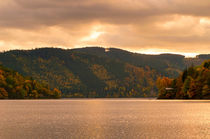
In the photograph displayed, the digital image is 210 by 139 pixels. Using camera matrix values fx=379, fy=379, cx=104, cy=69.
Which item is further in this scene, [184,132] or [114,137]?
[184,132]

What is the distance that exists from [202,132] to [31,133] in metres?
20.7

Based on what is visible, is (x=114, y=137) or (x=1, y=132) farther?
(x=1, y=132)

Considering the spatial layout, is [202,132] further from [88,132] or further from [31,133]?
[31,133]

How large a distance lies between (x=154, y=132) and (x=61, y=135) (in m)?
11.6

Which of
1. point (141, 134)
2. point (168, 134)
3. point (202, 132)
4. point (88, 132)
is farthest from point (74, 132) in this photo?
point (202, 132)

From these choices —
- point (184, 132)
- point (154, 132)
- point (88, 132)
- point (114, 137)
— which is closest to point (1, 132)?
point (88, 132)

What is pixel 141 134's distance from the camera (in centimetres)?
4469

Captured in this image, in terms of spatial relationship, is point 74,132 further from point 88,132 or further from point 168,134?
point 168,134

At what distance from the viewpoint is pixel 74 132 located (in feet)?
153

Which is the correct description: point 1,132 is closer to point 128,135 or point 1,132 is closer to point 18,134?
point 18,134

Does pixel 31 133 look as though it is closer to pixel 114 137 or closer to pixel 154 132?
pixel 114 137

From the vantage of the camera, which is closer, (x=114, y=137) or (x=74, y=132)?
(x=114, y=137)

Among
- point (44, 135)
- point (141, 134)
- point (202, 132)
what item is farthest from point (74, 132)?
point (202, 132)

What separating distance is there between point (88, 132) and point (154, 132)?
26.7 feet
